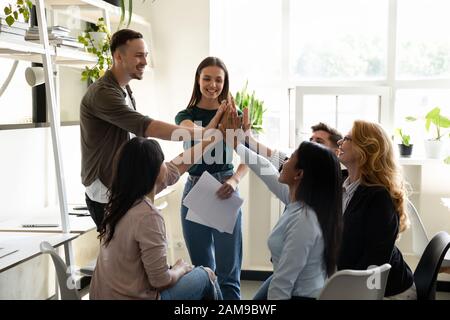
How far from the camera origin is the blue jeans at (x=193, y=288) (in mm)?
1850

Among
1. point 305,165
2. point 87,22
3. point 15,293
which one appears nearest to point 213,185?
point 305,165

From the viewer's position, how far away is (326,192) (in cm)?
189

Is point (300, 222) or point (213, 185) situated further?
point (213, 185)

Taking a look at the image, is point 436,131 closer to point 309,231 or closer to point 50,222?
point 309,231

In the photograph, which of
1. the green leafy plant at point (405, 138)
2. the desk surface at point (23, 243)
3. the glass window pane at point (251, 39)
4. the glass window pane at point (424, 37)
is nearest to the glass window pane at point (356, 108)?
the green leafy plant at point (405, 138)

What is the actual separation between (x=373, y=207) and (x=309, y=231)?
13.3 inches

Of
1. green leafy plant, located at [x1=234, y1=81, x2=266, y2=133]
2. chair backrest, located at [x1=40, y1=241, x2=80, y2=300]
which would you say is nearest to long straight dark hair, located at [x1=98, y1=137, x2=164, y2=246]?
chair backrest, located at [x1=40, y1=241, x2=80, y2=300]

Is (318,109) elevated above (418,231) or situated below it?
above

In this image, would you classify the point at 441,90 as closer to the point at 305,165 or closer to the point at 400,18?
the point at 400,18

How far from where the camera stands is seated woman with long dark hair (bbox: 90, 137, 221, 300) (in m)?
1.76

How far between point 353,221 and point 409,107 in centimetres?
236

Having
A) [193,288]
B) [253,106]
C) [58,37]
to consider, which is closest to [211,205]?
[193,288]

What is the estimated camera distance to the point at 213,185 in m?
2.48

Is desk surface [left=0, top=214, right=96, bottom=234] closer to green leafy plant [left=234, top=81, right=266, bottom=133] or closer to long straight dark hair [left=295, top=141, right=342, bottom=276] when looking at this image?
long straight dark hair [left=295, top=141, right=342, bottom=276]
